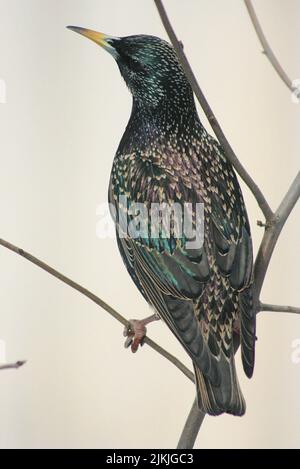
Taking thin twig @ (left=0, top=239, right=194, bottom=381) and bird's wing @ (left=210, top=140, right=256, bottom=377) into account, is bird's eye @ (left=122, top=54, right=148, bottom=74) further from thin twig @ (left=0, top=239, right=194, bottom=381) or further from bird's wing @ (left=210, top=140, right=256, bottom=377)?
thin twig @ (left=0, top=239, right=194, bottom=381)

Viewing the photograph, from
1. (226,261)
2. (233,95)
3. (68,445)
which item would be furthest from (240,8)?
(68,445)

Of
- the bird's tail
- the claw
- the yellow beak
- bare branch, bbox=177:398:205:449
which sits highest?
the yellow beak

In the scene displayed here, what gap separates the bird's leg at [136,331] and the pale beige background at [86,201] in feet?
0.06

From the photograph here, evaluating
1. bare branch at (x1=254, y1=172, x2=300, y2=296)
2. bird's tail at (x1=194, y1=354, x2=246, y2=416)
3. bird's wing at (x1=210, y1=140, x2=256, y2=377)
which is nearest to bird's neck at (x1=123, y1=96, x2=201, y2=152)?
bird's wing at (x1=210, y1=140, x2=256, y2=377)

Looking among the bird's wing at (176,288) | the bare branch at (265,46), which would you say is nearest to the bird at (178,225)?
the bird's wing at (176,288)

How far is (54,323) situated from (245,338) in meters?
0.38

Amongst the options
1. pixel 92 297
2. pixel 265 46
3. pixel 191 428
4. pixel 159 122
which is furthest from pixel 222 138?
pixel 191 428

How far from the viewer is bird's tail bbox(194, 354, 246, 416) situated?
1200mm

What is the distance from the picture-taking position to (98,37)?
1.29 m

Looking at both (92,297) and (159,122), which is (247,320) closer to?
(92,297)

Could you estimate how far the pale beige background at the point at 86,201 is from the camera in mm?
1305

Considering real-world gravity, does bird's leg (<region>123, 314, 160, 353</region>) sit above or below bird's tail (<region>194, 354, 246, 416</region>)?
above

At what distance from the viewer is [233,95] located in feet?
4.37

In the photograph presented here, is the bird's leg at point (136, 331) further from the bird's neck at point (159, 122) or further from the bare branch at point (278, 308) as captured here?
the bird's neck at point (159, 122)
